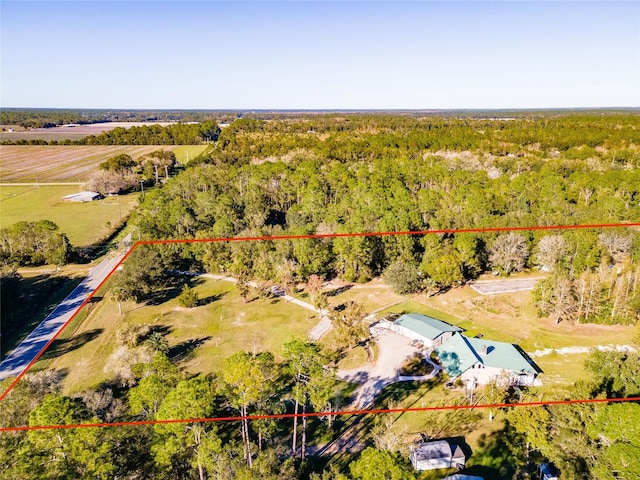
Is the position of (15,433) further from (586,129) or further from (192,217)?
(586,129)

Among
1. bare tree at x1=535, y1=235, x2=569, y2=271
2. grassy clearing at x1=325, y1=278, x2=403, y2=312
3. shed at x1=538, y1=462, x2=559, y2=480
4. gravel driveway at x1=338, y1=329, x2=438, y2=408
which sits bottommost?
gravel driveway at x1=338, y1=329, x2=438, y2=408

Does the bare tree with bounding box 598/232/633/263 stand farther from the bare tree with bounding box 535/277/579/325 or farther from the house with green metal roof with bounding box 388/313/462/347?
the house with green metal roof with bounding box 388/313/462/347

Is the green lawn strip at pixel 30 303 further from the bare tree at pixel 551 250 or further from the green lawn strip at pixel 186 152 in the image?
the green lawn strip at pixel 186 152

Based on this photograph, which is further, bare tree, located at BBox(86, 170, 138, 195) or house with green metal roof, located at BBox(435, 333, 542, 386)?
bare tree, located at BBox(86, 170, 138, 195)

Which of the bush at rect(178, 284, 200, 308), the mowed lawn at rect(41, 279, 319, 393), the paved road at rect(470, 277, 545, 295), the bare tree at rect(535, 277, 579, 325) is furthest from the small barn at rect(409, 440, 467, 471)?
the bush at rect(178, 284, 200, 308)

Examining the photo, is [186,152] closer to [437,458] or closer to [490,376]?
[490,376]

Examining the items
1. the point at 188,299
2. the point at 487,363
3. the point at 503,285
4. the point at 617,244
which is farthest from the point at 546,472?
the point at 617,244
